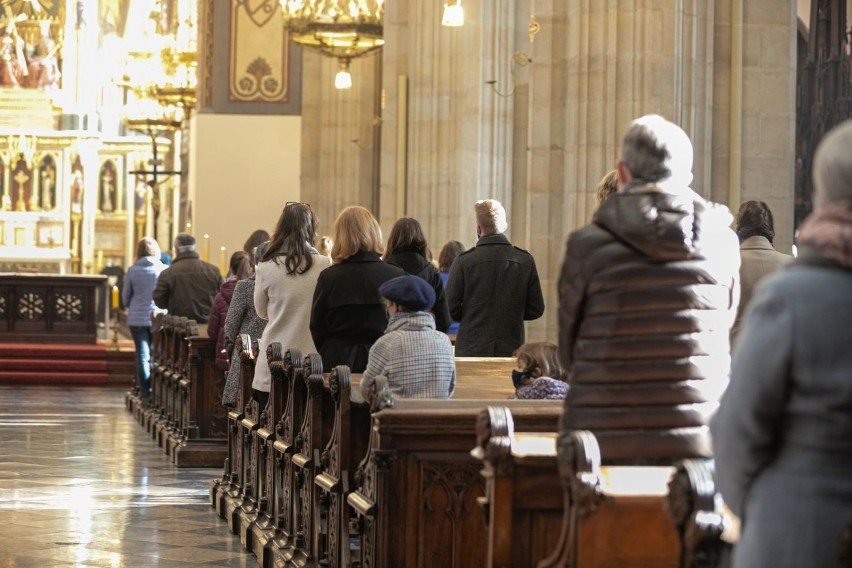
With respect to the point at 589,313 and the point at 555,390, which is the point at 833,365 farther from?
the point at 555,390

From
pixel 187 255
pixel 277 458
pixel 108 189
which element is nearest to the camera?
pixel 277 458

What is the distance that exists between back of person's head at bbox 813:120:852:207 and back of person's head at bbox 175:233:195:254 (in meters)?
12.2

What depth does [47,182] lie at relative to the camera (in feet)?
108

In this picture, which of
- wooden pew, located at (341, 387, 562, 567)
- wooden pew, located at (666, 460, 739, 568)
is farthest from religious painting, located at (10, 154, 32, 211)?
wooden pew, located at (666, 460, 739, 568)

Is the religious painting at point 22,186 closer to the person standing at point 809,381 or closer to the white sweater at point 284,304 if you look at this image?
the white sweater at point 284,304

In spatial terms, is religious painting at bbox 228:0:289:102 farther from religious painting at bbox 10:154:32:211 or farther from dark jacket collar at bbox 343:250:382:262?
dark jacket collar at bbox 343:250:382:262

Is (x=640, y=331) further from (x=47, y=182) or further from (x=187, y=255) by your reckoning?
(x=47, y=182)

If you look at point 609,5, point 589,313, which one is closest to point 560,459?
point 589,313

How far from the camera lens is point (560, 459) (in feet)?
12.1

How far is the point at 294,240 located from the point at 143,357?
27.7ft

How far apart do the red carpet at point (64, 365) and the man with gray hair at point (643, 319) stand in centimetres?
1712

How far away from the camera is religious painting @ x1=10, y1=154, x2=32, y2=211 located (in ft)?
107

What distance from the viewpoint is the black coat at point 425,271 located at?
27.0ft

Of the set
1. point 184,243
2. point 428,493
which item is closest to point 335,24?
point 184,243
